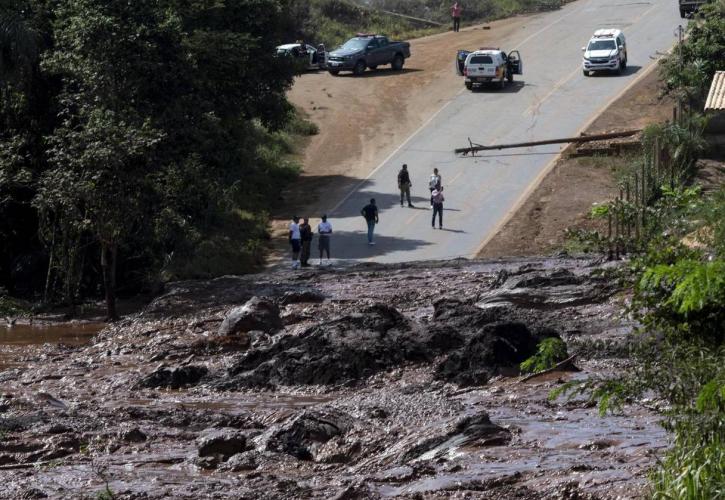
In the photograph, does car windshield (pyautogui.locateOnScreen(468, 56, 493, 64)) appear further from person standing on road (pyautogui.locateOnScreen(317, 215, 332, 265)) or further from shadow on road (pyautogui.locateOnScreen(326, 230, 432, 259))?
person standing on road (pyautogui.locateOnScreen(317, 215, 332, 265))

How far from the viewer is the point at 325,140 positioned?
47.5 metres

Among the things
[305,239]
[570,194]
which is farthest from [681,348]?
[570,194]

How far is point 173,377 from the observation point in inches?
870

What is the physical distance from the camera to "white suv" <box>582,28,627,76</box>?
51031 millimetres

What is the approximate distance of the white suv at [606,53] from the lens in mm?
51031

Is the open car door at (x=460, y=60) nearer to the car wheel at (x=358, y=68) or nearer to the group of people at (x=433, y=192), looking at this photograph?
the car wheel at (x=358, y=68)

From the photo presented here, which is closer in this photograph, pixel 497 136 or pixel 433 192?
pixel 433 192

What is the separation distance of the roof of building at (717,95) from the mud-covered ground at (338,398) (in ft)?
29.9

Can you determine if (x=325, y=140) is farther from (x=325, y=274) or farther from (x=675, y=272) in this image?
(x=675, y=272)

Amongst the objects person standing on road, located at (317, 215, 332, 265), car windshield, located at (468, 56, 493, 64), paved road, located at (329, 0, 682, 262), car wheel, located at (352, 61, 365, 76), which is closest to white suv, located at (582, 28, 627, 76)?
paved road, located at (329, 0, 682, 262)

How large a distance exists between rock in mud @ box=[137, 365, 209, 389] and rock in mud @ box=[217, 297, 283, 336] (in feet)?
8.86

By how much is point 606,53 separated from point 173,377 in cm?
3309

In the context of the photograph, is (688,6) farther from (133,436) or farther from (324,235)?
(133,436)

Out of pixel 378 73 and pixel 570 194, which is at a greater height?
pixel 378 73
